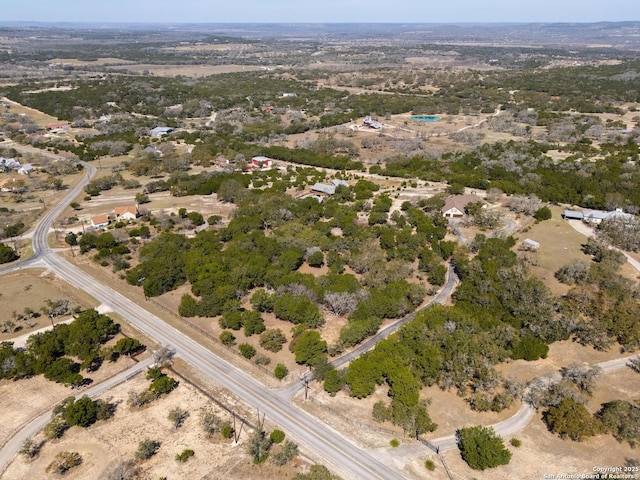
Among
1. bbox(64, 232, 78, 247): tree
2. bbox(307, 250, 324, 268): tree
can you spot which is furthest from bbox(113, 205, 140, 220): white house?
bbox(307, 250, 324, 268): tree

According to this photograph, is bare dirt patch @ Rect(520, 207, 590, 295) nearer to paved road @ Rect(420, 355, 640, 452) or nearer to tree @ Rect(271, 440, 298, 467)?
paved road @ Rect(420, 355, 640, 452)

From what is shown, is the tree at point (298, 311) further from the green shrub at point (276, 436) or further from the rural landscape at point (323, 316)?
the green shrub at point (276, 436)

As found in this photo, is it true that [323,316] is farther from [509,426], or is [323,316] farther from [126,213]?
[126,213]

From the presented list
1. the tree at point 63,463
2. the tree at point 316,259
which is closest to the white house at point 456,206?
the tree at point 316,259

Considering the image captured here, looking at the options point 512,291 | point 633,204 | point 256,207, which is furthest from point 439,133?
point 512,291

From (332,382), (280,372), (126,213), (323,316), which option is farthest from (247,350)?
(126,213)

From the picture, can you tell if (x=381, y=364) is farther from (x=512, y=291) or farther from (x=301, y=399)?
(x=512, y=291)

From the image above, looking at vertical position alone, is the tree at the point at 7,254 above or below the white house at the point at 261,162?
below
